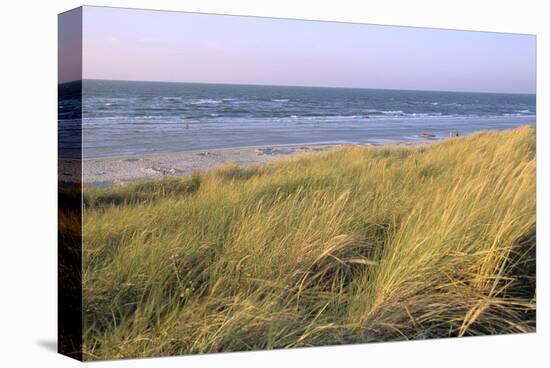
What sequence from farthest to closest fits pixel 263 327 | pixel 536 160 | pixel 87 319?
pixel 536 160, pixel 263 327, pixel 87 319

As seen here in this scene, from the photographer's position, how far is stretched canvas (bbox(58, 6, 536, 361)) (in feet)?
28.1

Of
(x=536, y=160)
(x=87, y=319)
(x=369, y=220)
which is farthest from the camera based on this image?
(x=536, y=160)

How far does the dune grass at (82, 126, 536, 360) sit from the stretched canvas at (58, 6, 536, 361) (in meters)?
0.02

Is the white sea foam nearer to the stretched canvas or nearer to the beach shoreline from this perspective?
the stretched canvas

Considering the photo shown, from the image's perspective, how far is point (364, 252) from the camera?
9477mm

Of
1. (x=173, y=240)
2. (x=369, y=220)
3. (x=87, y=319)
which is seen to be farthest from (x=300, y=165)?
(x=87, y=319)

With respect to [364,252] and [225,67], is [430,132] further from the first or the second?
[225,67]

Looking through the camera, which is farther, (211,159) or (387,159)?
(387,159)

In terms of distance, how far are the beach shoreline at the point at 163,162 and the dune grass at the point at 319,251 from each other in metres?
0.08

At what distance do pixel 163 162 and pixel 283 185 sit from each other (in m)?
1.16

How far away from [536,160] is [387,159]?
1738 millimetres

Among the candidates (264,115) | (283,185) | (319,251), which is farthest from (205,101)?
(319,251)

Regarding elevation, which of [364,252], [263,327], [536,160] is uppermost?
[536,160]

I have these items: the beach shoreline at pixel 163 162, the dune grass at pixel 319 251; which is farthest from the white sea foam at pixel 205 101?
the dune grass at pixel 319 251
